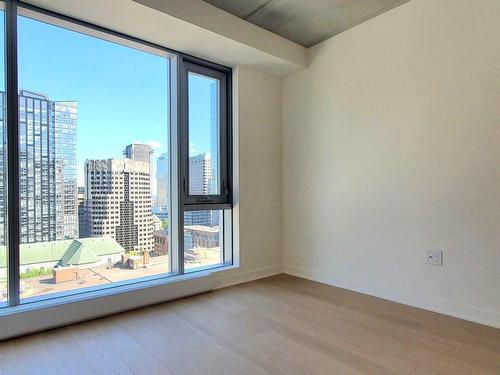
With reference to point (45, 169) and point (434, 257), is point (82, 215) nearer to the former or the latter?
point (45, 169)

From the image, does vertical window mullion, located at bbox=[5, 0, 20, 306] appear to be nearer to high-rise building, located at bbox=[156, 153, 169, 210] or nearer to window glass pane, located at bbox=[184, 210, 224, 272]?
high-rise building, located at bbox=[156, 153, 169, 210]

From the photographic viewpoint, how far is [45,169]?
7.84ft

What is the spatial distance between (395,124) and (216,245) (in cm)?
212

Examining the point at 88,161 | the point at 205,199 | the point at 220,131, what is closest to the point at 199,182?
the point at 205,199

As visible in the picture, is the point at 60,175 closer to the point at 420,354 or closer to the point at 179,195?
the point at 179,195

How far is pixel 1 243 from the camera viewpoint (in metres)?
2.20

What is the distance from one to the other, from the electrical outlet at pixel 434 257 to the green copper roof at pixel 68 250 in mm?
2562

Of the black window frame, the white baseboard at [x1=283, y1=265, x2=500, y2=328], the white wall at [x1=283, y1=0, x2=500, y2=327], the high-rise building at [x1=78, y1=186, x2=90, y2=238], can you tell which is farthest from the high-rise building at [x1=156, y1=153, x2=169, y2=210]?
the white baseboard at [x1=283, y1=265, x2=500, y2=328]

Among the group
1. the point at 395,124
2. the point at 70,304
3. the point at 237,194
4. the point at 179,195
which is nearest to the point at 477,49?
the point at 395,124

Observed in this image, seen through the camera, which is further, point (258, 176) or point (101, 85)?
point (258, 176)

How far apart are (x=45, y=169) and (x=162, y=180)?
3.16ft

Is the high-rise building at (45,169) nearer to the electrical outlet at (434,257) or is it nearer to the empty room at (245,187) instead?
the empty room at (245,187)

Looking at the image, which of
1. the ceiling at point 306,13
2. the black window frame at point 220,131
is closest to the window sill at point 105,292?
A: the black window frame at point 220,131

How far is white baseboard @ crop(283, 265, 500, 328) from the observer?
221 centimetres
